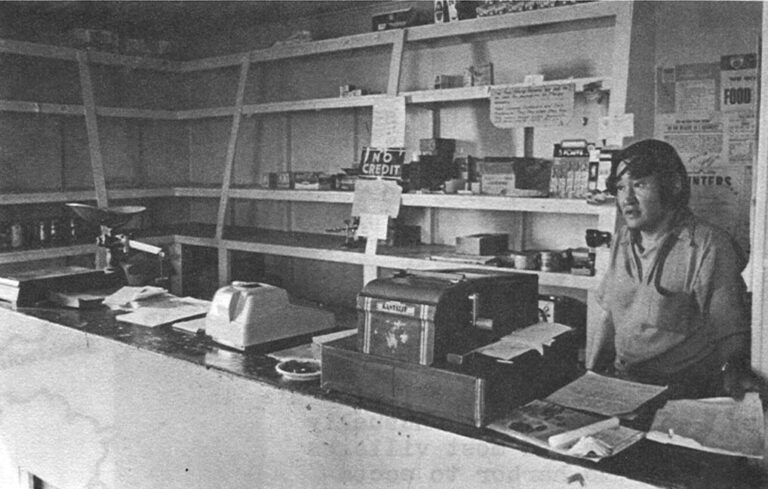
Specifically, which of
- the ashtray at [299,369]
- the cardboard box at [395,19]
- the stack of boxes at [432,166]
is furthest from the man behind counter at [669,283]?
the cardboard box at [395,19]

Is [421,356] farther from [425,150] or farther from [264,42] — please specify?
[264,42]

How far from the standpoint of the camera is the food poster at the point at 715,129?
3.05 meters

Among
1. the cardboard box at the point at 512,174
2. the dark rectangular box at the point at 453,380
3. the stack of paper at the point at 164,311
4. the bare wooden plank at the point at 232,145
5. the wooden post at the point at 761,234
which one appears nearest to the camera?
the wooden post at the point at 761,234

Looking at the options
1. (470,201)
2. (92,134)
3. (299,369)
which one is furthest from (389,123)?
(299,369)

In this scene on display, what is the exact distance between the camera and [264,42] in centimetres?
502

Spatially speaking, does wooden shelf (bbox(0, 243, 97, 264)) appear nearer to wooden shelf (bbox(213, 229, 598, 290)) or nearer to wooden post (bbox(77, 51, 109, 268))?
wooden post (bbox(77, 51, 109, 268))

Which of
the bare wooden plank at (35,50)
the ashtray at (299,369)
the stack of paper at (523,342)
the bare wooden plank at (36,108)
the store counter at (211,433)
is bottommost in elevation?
the store counter at (211,433)

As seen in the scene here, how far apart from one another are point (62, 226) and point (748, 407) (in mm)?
3946

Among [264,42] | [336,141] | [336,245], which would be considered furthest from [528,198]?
[264,42]

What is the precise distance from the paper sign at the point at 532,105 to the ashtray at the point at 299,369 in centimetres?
175

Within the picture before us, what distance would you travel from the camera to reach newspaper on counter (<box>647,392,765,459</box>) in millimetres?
1401

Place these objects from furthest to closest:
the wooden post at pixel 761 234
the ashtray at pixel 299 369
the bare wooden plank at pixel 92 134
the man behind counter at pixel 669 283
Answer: the bare wooden plank at pixel 92 134 → the man behind counter at pixel 669 283 → the ashtray at pixel 299 369 → the wooden post at pixel 761 234

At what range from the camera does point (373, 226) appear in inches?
148

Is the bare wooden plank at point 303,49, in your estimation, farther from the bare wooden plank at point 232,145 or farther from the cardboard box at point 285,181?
the cardboard box at point 285,181
